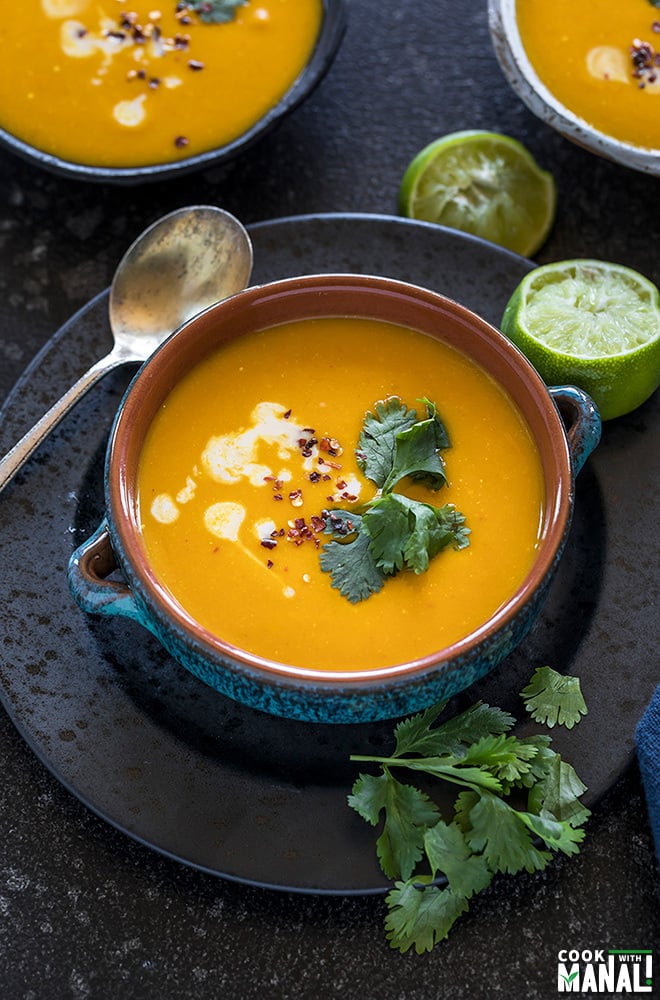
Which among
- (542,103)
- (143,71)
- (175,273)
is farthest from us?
(143,71)

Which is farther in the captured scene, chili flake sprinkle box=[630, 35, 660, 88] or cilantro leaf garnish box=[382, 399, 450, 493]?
chili flake sprinkle box=[630, 35, 660, 88]

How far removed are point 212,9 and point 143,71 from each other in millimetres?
195

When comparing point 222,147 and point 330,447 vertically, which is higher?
point 222,147

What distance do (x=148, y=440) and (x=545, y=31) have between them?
118 centimetres

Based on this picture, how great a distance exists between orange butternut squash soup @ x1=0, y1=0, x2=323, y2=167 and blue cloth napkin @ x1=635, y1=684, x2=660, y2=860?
1.29 m

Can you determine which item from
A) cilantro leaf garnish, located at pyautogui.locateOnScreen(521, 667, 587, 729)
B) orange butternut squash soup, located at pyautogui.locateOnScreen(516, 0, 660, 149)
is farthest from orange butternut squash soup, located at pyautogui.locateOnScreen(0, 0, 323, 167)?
cilantro leaf garnish, located at pyautogui.locateOnScreen(521, 667, 587, 729)

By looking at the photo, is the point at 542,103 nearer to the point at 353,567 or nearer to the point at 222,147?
the point at 222,147

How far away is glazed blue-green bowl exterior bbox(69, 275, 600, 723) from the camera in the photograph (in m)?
1.57

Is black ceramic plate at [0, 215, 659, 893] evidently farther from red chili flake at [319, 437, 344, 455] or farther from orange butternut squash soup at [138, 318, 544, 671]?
red chili flake at [319, 437, 344, 455]

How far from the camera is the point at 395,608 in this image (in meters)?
1.66

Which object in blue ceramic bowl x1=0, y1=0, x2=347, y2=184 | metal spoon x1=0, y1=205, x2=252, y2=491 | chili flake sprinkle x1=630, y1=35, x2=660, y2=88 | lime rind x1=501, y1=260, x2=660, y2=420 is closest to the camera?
lime rind x1=501, y1=260, x2=660, y2=420

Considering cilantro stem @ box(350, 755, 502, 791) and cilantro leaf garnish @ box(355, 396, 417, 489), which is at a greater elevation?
cilantro leaf garnish @ box(355, 396, 417, 489)

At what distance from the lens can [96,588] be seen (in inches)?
64.6

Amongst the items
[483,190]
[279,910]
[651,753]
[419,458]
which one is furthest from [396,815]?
[483,190]
